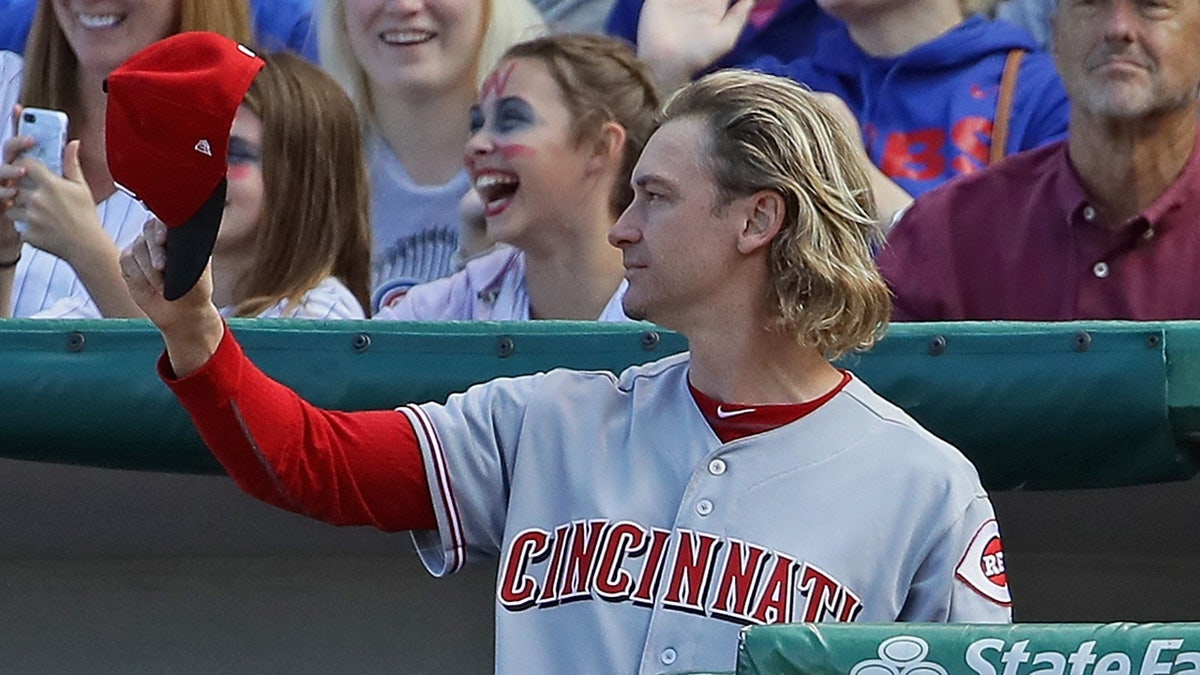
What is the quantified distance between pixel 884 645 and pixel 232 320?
105 cm

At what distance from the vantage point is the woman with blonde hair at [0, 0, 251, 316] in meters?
2.94

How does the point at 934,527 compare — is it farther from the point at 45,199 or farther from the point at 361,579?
the point at 45,199

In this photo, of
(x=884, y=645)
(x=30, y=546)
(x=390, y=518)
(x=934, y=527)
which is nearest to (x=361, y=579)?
(x=30, y=546)

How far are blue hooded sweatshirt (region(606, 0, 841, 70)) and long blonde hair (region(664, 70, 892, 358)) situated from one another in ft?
4.53

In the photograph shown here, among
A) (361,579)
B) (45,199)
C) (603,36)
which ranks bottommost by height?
(361,579)

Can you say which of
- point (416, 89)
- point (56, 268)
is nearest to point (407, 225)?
point (416, 89)

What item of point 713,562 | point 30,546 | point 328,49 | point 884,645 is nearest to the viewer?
point 884,645

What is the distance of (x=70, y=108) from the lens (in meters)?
3.31

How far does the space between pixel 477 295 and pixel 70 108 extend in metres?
0.79

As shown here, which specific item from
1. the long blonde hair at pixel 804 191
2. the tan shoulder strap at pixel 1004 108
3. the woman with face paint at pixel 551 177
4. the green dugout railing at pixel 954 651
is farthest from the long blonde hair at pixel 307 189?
the green dugout railing at pixel 954 651

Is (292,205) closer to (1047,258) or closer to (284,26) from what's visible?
(284,26)

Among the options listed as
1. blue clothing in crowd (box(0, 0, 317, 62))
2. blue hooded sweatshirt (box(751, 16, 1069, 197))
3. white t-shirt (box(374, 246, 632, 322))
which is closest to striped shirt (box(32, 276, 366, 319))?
white t-shirt (box(374, 246, 632, 322))

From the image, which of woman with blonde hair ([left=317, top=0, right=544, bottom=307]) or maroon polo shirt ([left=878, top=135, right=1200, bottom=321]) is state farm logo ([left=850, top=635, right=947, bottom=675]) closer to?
maroon polo shirt ([left=878, top=135, right=1200, bottom=321])

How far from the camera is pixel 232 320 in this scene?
2418 millimetres
